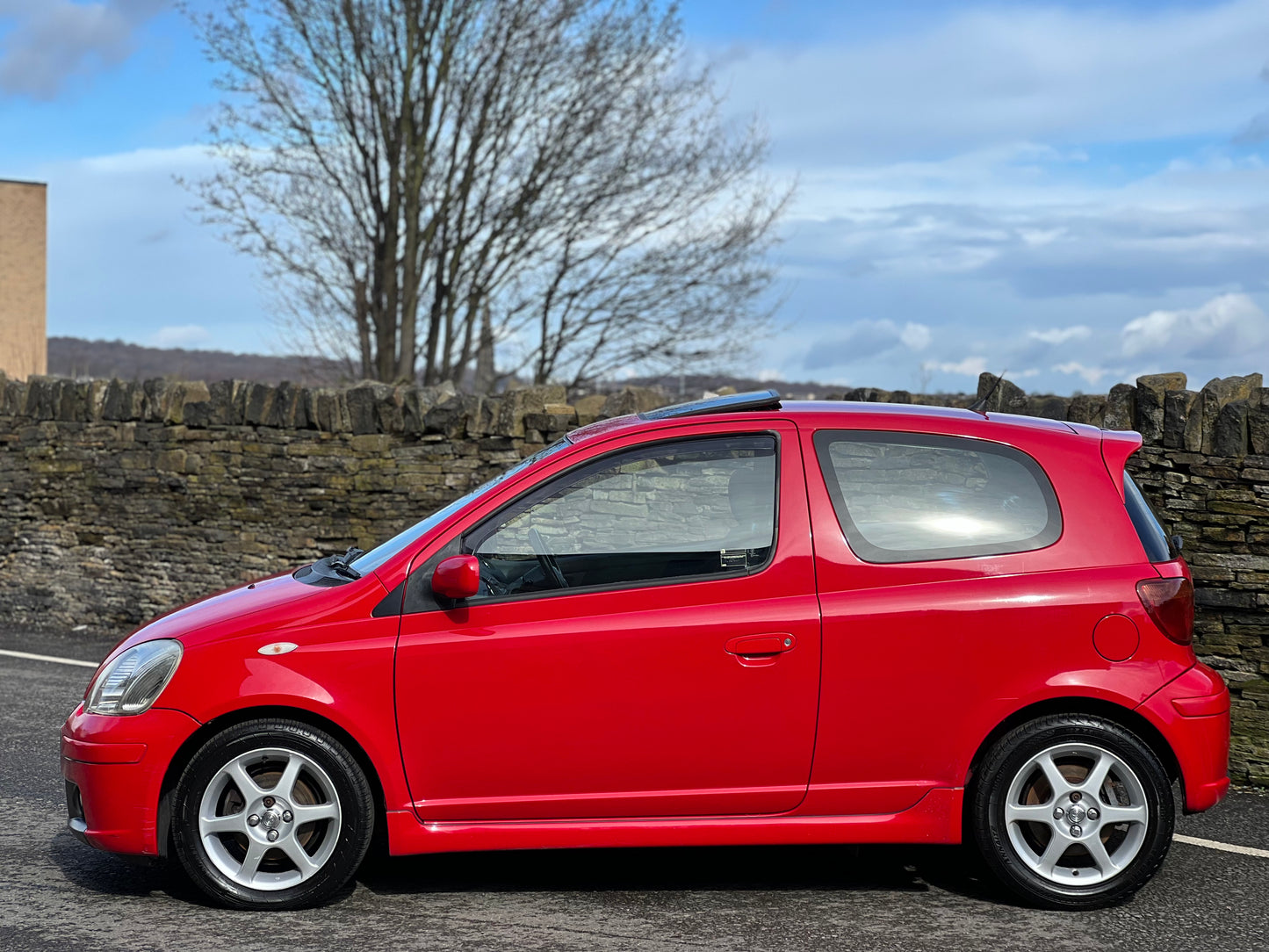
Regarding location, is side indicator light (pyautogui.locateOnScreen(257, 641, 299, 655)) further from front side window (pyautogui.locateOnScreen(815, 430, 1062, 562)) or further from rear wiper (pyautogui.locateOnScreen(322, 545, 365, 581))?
front side window (pyautogui.locateOnScreen(815, 430, 1062, 562))

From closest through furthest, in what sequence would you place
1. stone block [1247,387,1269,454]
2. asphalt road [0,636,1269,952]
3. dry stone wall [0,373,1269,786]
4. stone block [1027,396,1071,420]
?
1. asphalt road [0,636,1269,952]
2. stone block [1247,387,1269,454]
3. stone block [1027,396,1071,420]
4. dry stone wall [0,373,1269,786]

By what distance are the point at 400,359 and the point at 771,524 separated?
64.9ft

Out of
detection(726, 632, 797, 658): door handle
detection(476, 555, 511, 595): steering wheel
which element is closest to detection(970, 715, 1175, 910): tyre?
detection(726, 632, 797, 658): door handle

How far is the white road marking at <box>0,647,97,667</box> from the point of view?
10234mm

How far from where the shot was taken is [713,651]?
15.0 ft

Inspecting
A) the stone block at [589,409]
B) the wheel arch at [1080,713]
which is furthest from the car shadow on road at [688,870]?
the stone block at [589,409]

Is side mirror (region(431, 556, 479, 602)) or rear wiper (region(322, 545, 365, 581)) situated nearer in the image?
side mirror (region(431, 556, 479, 602))

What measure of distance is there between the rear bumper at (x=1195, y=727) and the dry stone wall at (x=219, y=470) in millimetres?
3160

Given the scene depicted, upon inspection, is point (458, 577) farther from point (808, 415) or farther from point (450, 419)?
point (450, 419)

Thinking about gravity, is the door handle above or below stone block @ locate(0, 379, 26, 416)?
below

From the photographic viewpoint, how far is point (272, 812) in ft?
15.0

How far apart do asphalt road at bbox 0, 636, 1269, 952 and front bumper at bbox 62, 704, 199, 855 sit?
0.27 metres

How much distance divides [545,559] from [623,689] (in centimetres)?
54

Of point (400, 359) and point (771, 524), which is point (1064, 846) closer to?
point (771, 524)
